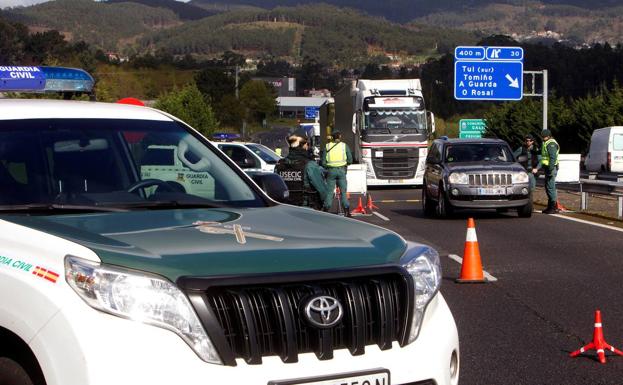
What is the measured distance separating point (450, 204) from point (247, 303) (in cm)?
1825

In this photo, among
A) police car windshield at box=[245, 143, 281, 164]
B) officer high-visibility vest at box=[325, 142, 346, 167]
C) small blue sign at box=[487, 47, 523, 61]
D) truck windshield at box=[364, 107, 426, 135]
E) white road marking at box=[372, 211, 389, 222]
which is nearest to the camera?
officer high-visibility vest at box=[325, 142, 346, 167]

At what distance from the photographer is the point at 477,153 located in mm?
23375

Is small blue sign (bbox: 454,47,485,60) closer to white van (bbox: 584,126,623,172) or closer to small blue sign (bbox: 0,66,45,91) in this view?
white van (bbox: 584,126,623,172)

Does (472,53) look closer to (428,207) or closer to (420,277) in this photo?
(428,207)

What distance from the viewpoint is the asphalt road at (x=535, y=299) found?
8016 mm

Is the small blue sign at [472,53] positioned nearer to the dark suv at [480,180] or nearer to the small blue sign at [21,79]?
Answer: the dark suv at [480,180]

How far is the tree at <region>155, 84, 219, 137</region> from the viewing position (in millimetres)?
63219

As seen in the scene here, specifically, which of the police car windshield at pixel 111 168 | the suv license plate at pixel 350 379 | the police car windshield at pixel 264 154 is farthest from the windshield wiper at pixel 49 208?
the police car windshield at pixel 264 154

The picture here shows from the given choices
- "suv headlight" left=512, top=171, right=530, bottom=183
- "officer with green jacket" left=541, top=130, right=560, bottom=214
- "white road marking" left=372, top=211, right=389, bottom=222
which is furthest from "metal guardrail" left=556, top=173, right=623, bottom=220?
"white road marking" left=372, top=211, right=389, bottom=222

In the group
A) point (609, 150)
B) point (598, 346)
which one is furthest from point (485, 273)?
point (609, 150)

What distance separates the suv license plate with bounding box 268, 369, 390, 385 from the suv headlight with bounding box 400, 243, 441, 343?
10.2 inches

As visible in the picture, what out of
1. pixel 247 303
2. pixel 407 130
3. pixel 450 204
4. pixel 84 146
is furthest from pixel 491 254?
pixel 407 130

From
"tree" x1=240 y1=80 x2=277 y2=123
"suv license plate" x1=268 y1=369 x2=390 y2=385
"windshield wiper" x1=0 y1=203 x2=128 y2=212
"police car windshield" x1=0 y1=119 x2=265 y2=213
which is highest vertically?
"police car windshield" x1=0 y1=119 x2=265 y2=213

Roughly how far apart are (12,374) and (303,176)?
14.6 meters
